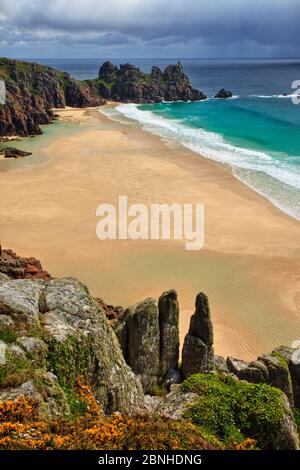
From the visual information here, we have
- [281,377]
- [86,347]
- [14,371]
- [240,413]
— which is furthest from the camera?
[281,377]

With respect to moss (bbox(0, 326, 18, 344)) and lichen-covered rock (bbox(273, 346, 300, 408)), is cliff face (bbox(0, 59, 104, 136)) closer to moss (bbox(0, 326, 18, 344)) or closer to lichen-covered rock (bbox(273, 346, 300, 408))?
lichen-covered rock (bbox(273, 346, 300, 408))

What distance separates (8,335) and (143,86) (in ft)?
522

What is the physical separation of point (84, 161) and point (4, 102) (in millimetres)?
41782

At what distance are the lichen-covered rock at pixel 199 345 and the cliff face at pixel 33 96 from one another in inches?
3095

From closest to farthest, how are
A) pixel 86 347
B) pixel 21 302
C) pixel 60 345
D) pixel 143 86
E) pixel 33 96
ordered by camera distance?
pixel 60 345 < pixel 86 347 < pixel 21 302 < pixel 33 96 < pixel 143 86

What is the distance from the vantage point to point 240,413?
14.2 metres

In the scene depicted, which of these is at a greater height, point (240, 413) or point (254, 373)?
point (240, 413)

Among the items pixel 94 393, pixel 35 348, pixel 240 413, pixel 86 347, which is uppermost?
pixel 35 348

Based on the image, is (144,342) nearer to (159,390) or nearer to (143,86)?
(159,390)

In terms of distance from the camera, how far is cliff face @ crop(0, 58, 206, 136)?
93.4 metres

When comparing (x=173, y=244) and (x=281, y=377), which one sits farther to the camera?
(x=173, y=244)

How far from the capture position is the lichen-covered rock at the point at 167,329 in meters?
20.8

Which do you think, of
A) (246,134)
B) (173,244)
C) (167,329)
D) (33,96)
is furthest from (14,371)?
(33,96)

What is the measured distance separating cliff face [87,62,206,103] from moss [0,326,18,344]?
151722 millimetres
